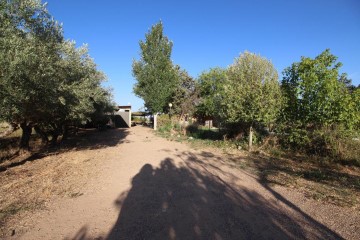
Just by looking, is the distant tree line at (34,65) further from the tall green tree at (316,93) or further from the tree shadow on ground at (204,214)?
the tall green tree at (316,93)

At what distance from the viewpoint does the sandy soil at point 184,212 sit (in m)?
4.39

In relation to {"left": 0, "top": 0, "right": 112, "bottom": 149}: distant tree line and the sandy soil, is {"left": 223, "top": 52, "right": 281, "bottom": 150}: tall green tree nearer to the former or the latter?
the sandy soil

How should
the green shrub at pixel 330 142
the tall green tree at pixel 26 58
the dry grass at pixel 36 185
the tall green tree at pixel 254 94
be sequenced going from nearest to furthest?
1. the dry grass at pixel 36 185
2. the tall green tree at pixel 26 58
3. the green shrub at pixel 330 142
4. the tall green tree at pixel 254 94

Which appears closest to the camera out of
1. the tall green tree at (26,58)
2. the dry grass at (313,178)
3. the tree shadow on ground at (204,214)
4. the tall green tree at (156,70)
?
the tree shadow on ground at (204,214)

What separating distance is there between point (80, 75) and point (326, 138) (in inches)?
481

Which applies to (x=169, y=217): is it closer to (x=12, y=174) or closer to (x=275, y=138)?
(x=12, y=174)

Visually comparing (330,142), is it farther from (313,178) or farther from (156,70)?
(156,70)

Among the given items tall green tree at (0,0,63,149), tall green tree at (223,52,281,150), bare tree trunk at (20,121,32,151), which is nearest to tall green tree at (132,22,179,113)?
tall green tree at (223,52,281,150)

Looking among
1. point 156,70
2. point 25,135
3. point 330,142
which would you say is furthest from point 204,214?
point 156,70

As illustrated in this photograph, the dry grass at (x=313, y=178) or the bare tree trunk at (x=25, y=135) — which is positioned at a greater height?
the bare tree trunk at (x=25, y=135)

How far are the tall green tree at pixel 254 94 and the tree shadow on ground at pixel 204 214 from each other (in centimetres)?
628

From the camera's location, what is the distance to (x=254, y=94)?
12789 mm

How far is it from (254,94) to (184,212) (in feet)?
29.4

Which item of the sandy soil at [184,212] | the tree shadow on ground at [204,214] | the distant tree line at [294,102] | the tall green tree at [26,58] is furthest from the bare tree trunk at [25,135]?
the distant tree line at [294,102]
